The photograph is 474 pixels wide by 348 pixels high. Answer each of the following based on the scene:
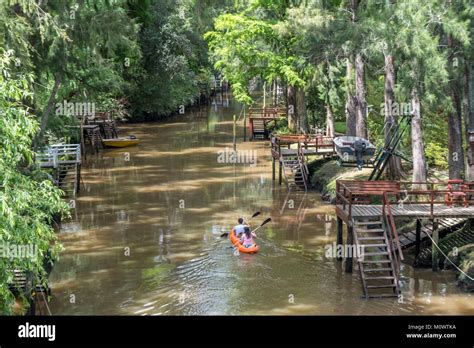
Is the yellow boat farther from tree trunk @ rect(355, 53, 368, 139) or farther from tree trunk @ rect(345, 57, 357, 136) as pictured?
tree trunk @ rect(355, 53, 368, 139)

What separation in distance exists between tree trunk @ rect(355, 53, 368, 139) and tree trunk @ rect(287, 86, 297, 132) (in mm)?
12829

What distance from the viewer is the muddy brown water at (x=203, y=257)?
62.3 ft

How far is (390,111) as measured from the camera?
94.8ft

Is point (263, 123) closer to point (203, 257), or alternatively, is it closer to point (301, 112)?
point (301, 112)

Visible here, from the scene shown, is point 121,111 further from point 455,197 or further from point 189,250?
point 455,197

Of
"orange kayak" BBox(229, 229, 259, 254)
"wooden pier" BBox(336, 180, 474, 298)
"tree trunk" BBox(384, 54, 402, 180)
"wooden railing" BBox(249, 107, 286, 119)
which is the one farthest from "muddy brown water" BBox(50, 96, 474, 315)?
"wooden railing" BBox(249, 107, 286, 119)

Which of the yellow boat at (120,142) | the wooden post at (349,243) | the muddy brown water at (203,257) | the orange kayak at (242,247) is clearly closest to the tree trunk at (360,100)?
the muddy brown water at (203,257)

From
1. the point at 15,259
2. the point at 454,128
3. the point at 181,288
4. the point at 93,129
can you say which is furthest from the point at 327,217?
the point at 93,129

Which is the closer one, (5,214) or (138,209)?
(5,214)

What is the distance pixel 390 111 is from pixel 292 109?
68.3 feet

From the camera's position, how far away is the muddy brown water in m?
19.0

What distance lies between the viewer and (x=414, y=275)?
21281 millimetres

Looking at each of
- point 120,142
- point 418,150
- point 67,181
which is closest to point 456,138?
point 418,150

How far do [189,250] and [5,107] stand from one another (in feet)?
40.1
